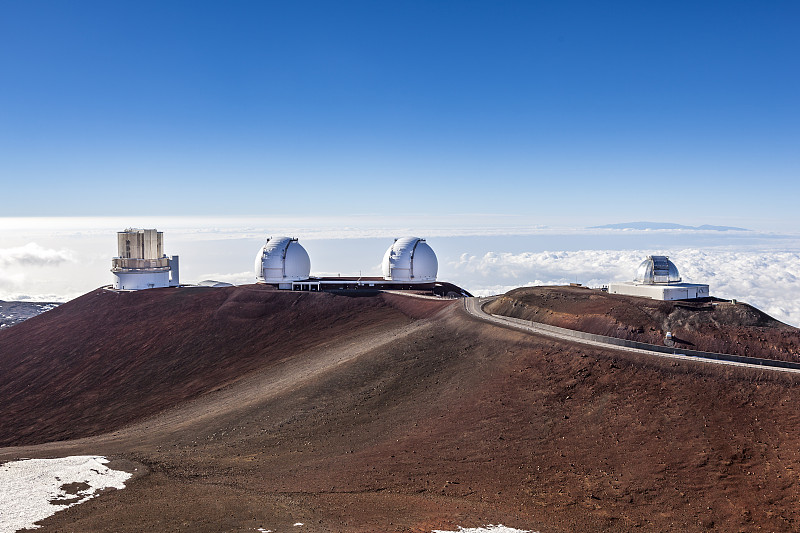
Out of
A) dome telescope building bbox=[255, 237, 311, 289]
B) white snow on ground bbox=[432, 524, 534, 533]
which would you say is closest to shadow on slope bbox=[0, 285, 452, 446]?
dome telescope building bbox=[255, 237, 311, 289]

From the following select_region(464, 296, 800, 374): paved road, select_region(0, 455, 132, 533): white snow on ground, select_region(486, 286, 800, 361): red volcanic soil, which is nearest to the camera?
select_region(0, 455, 132, 533): white snow on ground

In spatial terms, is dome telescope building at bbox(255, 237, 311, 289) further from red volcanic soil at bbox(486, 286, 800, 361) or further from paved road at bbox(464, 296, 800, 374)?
red volcanic soil at bbox(486, 286, 800, 361)

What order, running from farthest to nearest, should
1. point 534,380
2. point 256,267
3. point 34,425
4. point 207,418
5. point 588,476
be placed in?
point 256,267 → point 34,425 → point 207,418 → point 534,380 → point 588,476

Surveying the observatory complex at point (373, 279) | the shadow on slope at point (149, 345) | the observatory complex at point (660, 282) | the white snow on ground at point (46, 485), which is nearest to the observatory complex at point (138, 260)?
the shadow on slope at point (149, 345)

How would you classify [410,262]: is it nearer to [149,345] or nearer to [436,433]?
[149,345]

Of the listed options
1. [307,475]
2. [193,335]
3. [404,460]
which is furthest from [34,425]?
[404,460]

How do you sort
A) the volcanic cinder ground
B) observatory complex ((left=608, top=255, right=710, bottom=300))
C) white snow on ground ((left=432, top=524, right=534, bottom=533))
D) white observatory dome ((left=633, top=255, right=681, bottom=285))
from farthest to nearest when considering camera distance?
white observatory dome ((left=633, top=255, right=681, bottom=285))
observatory complex ((left=608, top=255, right=710, bottom=300))
the volcanic cinder ground
white snow on ground ((left=432, top=524, right=534, bottom=533))

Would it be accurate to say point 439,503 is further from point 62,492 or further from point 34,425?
point 34,425
